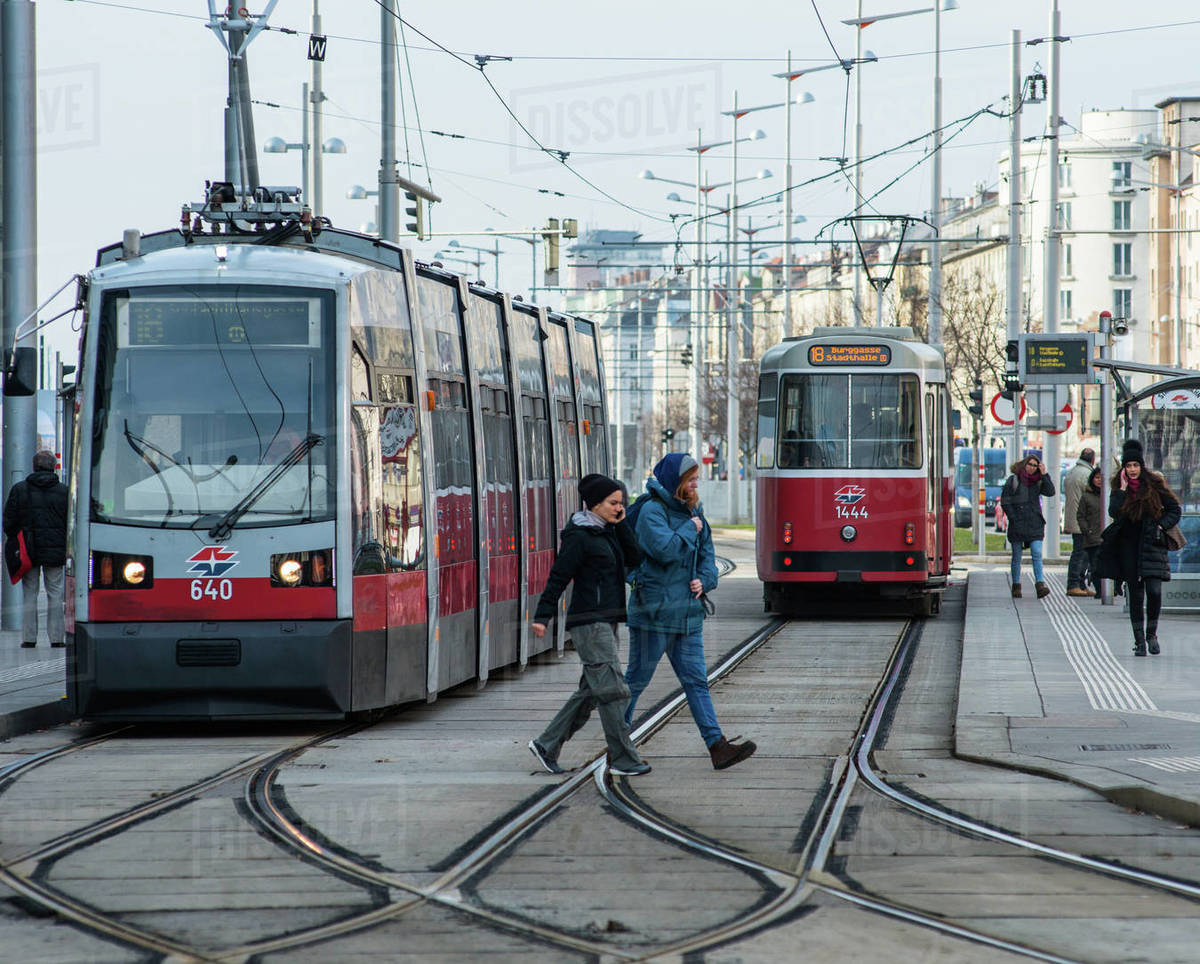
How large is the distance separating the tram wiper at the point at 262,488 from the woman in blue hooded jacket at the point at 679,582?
7.65 feet

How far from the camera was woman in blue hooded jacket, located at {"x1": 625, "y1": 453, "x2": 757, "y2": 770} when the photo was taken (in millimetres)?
10297

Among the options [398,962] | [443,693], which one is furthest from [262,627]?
[398,962]

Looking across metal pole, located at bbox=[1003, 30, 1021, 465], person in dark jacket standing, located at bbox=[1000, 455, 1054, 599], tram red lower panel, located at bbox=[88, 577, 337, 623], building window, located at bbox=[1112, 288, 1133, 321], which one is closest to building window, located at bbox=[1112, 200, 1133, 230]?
building window, located at bbox=[1112, 288, 1133, 321]

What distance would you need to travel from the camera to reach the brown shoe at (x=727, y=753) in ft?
33.8

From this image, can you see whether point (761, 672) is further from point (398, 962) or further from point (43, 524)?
point (398, 962)

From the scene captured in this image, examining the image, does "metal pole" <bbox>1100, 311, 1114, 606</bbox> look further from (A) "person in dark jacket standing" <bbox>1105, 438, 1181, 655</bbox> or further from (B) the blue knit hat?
(B) the blue knit hat

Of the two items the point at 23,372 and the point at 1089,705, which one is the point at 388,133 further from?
the point at 1089,705

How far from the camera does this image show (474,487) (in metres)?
14.1

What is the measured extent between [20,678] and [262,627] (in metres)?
3.96

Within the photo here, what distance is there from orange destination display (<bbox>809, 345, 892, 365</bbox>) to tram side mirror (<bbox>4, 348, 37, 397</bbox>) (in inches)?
412

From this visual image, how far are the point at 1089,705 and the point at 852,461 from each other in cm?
907

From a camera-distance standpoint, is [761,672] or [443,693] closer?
[443,693]

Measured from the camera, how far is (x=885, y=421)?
21.9 metres

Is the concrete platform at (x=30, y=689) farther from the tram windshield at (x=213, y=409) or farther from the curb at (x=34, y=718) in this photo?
the tram windshield at (x=213, y=409)
